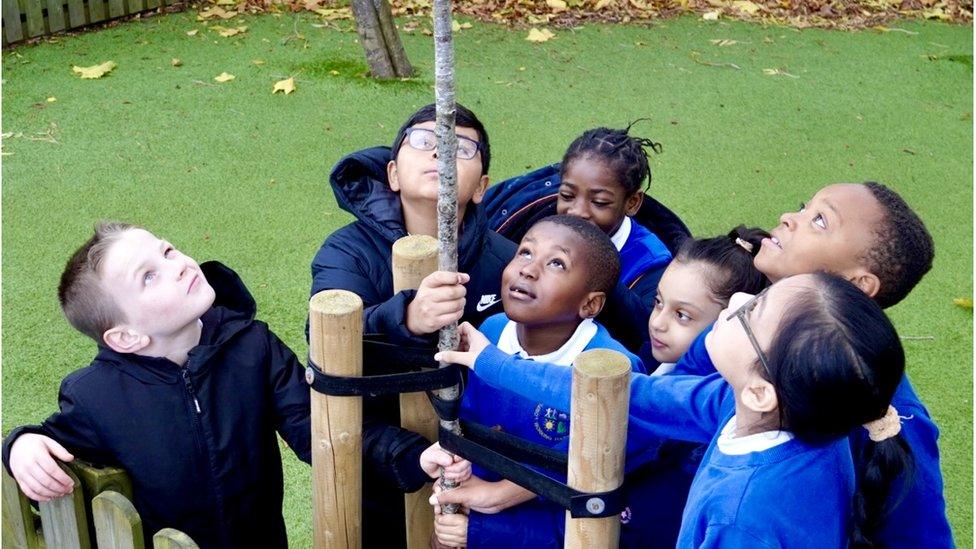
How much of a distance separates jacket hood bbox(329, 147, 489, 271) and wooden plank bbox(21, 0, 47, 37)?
518cm

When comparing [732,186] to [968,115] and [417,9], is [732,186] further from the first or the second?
[417,9]

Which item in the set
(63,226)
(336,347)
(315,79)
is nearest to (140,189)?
(63,226)

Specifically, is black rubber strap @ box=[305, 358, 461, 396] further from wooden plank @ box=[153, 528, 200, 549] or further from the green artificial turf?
the green artificial turf

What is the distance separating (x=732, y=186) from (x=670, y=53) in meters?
2.13

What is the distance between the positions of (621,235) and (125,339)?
129 cm

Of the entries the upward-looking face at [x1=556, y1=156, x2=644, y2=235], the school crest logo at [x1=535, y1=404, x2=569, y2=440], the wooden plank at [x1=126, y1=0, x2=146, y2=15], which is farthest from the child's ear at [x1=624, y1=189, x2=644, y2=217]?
the wooden plank at [x1=126, y1=0, x2=146, y2=15]

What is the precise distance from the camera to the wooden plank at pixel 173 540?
5.17 ft

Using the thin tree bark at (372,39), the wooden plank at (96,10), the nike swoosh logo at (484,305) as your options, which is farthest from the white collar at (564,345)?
the wooden plank at (96,10)

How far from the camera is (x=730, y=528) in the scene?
1.42 metres

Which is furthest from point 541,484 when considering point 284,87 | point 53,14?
point 53,14

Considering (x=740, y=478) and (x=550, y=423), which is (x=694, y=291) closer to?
(x=550, y=423)

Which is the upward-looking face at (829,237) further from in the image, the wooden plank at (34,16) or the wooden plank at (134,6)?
the wooden plank at (134,6)

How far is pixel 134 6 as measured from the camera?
716 centimetres

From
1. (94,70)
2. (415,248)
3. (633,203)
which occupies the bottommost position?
(94,70)
